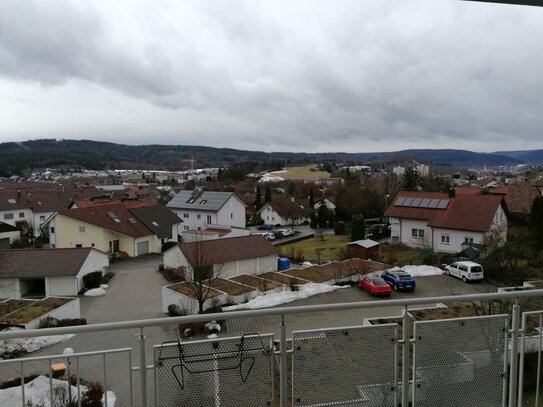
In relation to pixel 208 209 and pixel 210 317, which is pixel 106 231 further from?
pixel 210 317

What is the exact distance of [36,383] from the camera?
12.2ft

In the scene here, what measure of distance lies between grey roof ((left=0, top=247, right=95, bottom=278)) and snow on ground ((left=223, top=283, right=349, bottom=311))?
8185 mm

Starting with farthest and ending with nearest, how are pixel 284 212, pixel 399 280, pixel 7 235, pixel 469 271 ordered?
1. pixel 284 212
2. pixel 7 235
3. pixel 469 271
4. pixel 399 280

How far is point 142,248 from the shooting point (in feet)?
93.5

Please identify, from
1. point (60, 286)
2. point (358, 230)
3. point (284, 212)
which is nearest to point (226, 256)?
point (60, 286)

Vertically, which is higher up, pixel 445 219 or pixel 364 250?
pixel 445 219

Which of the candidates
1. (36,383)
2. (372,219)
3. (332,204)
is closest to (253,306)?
(36,383)

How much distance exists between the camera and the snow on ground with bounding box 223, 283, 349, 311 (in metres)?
14.7

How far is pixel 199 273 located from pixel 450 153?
179770mm

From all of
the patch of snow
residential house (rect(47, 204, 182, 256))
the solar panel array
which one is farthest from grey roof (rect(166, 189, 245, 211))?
the patch of snow

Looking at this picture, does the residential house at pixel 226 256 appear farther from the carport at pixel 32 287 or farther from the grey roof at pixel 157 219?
the grey roof at pixel 157 219

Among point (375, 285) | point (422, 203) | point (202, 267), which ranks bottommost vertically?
point (375, 285)

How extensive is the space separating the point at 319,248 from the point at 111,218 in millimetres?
13366

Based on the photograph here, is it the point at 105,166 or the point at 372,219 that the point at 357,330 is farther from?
the point at 105,166
